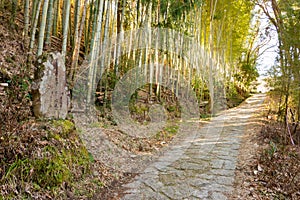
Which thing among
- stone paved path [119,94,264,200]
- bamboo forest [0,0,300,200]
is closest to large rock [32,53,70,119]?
bamboo forest [0,0,300,200]

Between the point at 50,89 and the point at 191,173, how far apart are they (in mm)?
2034

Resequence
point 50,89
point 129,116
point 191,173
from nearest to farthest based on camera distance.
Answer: point 50,89
point 191,173
point 129,116

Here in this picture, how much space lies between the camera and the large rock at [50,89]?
279cm

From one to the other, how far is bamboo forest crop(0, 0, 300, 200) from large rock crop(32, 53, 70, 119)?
0.01m

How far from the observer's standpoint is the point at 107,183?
269 cm

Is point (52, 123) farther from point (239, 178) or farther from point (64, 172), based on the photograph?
point (239, 178)

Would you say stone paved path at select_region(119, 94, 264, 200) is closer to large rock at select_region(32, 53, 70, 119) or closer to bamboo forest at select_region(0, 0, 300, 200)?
bamboo forest at select_region(0, 0, 300, 200)

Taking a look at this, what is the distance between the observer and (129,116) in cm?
560

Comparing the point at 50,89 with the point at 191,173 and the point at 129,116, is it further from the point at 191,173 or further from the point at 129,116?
the point at 129,116

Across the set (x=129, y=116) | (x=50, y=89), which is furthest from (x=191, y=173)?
(x=129, y=116)

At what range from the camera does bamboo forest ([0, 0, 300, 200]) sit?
2369 millimetres

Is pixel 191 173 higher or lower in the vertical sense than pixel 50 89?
lower

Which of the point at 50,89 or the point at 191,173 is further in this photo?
the point at 191,173

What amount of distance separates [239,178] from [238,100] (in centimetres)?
1075
